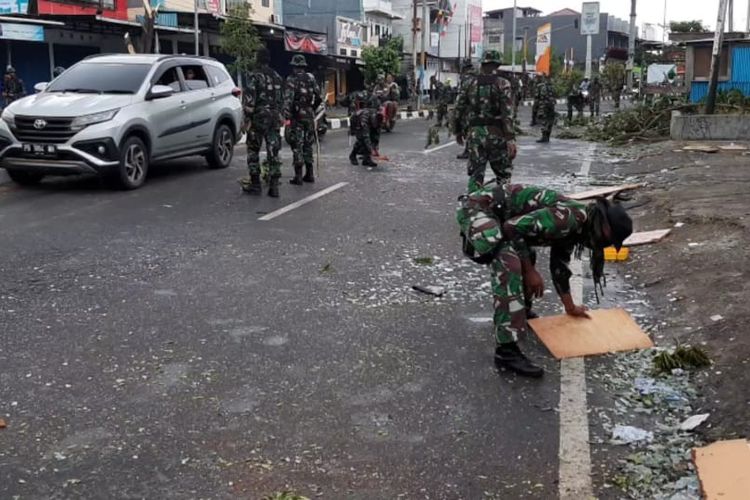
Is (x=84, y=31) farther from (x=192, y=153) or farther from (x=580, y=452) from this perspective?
(x=580, y=452)

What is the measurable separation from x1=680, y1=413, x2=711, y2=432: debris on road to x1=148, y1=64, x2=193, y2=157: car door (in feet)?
27.4

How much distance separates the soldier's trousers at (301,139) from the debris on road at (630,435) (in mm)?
7752

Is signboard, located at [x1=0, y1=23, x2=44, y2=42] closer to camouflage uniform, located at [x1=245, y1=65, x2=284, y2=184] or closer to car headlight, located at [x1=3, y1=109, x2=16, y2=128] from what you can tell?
car headlight, located at [x1=3, y1=109, x2=16, y2=128]

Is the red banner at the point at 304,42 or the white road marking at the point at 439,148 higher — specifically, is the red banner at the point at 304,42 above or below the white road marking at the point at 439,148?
above

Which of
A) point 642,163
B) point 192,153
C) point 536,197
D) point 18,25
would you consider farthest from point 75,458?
point 18,25

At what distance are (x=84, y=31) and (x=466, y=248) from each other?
23.7 metres

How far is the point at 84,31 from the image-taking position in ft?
81.5

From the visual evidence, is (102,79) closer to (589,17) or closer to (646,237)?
(646,237)

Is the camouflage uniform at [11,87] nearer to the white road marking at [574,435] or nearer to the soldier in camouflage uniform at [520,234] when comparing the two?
the soldier in camouflage uniform at [520,234]

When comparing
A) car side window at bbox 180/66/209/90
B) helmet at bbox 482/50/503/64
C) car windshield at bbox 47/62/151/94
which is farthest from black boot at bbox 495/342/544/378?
car side window at bbox 180/66/209/90

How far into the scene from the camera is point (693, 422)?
368 cm

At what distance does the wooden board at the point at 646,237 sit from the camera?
7504mm

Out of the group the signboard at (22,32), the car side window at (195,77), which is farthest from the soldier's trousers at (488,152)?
the signboard at (22,32)

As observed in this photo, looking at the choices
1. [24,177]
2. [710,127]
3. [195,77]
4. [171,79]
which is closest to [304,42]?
[710,127]
